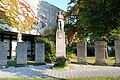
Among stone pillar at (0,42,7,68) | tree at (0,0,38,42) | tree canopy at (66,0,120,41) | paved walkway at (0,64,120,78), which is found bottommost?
paved walkway at (0,64,120,78)

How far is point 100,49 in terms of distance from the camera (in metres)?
18.8

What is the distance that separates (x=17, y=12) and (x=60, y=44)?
13.5 meters

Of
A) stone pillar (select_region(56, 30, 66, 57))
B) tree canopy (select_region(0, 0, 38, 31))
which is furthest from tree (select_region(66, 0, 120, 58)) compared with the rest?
tree canopy (select_region(0, 0, 38, 31))

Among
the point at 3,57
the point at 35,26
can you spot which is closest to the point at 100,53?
the point at 3,57

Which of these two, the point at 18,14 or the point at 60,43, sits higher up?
the point at 18,14

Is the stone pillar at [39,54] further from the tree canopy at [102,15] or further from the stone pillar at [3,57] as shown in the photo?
the tree canopy at [102,15]

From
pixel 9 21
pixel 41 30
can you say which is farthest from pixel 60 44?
pixel 41 30

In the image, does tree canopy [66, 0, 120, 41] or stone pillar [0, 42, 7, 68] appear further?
stone pillar [0, 42, 7, 68]

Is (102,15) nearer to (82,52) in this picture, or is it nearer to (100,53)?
(100,53)

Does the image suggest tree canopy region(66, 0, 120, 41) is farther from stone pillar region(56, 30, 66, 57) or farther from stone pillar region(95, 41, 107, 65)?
stone pillar region(95, 41, 107, 65)

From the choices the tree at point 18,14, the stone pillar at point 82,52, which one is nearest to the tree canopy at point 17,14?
the tree at point 18,14

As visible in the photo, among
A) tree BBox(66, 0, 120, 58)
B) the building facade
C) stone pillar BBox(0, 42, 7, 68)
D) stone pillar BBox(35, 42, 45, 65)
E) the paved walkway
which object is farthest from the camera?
the building facade

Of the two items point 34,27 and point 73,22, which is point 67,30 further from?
point 34,27

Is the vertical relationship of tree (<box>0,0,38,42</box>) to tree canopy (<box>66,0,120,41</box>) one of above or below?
above
